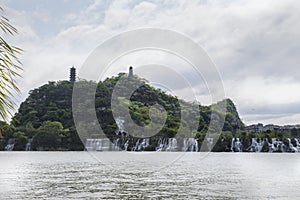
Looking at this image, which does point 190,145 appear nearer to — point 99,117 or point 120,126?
point 120,126

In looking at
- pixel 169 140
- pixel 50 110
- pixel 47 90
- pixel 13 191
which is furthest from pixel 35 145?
pixel 13 191

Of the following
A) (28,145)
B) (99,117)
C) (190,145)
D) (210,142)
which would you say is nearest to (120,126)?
(99,117)

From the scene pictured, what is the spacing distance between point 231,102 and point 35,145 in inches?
2269

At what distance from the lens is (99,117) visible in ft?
339

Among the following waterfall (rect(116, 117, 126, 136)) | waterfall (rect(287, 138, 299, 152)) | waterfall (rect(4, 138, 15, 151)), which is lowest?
waterfall (rect(4, 138, 15, 151))

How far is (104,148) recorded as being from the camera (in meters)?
97.1

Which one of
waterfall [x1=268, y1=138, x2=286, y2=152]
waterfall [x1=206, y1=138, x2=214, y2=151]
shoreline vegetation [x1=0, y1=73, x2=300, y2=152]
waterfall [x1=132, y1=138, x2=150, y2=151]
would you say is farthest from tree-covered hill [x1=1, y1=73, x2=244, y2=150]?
waterfall [x1=268, y1=138, x2=286, y2=152]

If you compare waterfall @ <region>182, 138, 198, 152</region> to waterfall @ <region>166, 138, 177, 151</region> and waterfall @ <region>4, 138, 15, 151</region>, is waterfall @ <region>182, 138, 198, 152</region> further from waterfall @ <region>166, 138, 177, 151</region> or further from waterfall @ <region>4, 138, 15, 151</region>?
waterfall @ <region>4, 138, 15, 151</region>

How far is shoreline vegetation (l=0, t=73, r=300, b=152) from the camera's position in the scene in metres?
90.1

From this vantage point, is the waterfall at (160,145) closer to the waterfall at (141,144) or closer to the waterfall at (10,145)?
the waterfall at (141,144)

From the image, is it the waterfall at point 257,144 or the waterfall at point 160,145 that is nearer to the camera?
the waterfall at point 257,144

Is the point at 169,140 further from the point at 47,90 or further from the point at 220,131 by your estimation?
the point at 47,90

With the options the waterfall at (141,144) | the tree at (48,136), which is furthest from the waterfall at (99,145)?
the tree at (48,136)

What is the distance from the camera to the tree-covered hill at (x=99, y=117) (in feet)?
317
